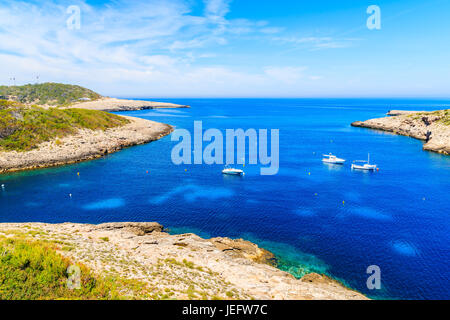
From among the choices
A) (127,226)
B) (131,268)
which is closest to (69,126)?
(127,226)

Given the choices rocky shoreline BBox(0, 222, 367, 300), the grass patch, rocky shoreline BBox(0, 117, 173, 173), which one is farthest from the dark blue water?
the grass patch

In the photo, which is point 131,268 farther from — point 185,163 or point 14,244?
point 185,163

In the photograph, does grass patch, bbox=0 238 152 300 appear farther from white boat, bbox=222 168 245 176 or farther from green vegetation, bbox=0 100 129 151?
green vegetation, bbox=0 100 129 151

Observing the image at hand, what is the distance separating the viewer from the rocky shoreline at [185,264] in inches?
958

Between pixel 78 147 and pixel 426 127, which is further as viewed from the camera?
pixel 426 127

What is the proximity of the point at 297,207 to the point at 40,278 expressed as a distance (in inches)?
1765

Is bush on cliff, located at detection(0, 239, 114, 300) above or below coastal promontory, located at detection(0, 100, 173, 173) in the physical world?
below

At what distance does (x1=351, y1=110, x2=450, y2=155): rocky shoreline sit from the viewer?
10150 centimetres

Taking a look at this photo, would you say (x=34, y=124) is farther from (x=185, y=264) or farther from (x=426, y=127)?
(x=426, y=127)

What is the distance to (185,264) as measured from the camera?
28547 mm

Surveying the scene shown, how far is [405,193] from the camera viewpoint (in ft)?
197

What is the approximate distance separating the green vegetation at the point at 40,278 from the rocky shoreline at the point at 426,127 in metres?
122

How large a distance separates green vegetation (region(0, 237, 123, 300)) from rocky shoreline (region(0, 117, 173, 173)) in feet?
225

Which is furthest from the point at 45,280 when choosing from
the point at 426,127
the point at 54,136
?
the point at 426,127
